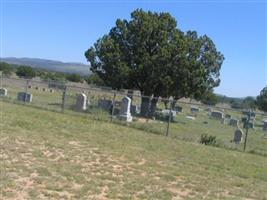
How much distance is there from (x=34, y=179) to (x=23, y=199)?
1.44 m

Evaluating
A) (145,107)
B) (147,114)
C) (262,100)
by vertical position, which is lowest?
(147,114)

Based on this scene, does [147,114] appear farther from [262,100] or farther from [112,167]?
[262,100]

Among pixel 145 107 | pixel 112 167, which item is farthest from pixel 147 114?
pixel 112 167

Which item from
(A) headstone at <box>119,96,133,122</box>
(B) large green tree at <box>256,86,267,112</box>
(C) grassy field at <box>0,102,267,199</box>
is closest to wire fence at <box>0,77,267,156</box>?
(A) headstone at <box>119,96,133,122</box>

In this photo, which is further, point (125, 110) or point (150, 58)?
point (150, 58)

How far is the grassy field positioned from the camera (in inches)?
367

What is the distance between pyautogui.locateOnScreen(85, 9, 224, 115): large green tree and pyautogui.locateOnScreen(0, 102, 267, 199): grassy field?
2040 cm

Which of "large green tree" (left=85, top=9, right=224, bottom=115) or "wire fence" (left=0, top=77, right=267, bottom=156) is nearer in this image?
"wire fence" (left=0, top=77, right=267, bottom=156)

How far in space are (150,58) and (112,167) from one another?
2782cm

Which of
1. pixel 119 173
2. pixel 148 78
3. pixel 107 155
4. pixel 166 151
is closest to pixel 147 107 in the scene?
pixel 148 78

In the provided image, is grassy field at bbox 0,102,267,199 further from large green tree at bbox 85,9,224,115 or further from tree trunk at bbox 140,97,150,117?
large green tree at bbox 85,9,224,115

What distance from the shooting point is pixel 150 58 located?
129 ft

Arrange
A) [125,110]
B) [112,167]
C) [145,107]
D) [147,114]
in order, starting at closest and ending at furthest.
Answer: [112,167] → [125,110] → [147,114] → [145,107]

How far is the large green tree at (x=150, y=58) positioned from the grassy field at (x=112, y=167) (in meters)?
20.4
